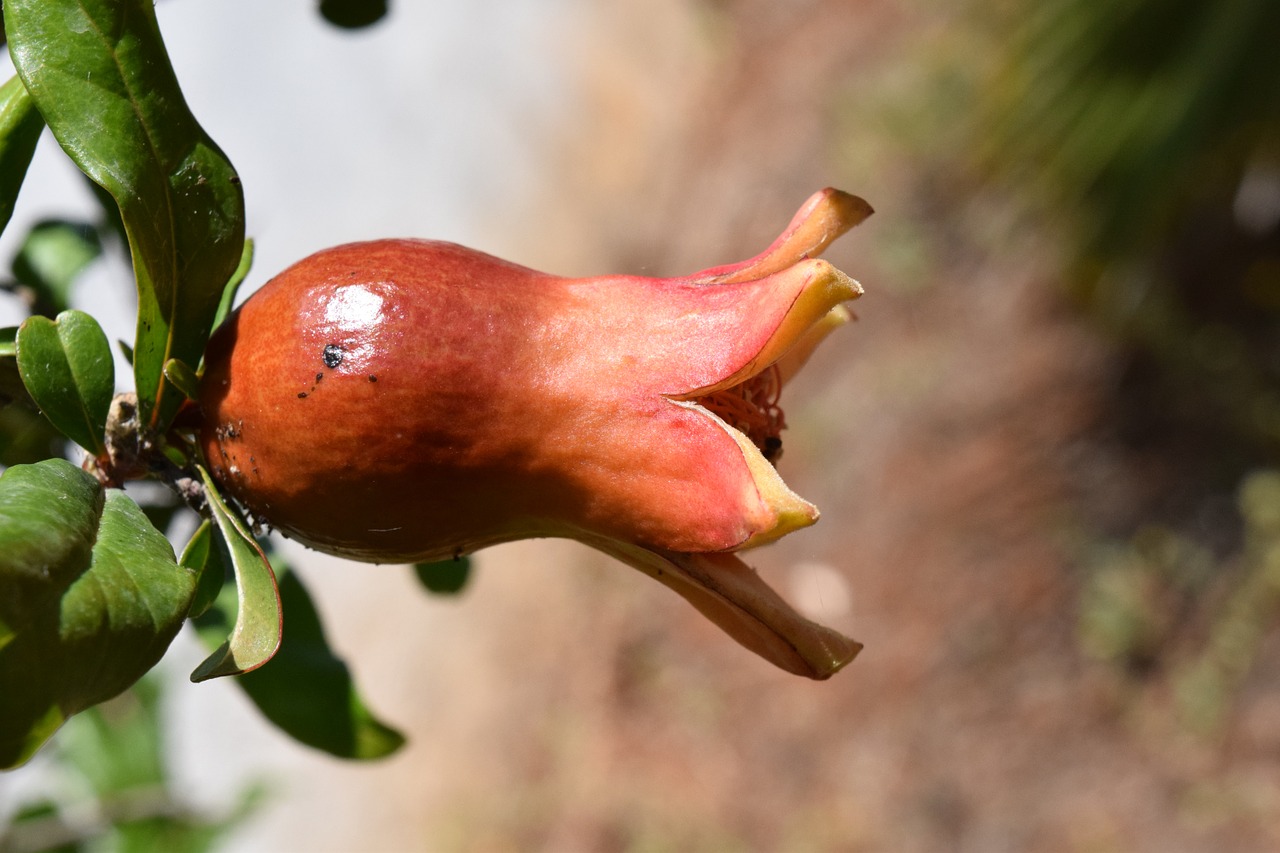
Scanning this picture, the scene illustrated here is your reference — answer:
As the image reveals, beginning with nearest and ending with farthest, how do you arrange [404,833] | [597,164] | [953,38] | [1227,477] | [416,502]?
[416,502] < [1227,477] < [953,38] < [404,833] < [597,164]

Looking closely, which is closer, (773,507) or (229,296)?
(773,507)

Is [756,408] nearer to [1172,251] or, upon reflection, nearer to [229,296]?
[229,296]

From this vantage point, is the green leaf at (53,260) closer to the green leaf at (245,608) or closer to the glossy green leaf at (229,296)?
the glossy green leaf at (229,296)

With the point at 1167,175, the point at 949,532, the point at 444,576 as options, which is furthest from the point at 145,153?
the point at 949,532

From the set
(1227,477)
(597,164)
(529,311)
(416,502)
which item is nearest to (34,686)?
(416,502)

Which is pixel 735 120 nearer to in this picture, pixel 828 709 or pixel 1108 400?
pixel 1108 400

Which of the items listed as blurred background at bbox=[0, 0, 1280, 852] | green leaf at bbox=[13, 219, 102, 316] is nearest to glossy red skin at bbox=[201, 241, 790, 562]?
green leaf at bbox=[13, 219, 102, 316]

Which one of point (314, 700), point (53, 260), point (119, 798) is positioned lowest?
point (119, 798)
